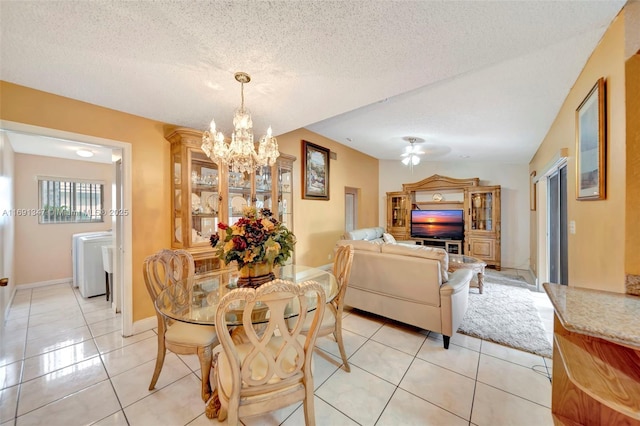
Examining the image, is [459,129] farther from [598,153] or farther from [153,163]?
[153,163]

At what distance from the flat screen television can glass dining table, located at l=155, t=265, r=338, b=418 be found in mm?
4390

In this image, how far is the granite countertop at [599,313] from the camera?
2.89 ft

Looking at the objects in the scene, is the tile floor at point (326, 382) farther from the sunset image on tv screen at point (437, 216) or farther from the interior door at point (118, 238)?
the sunset image on tv screen at point (437, 216)

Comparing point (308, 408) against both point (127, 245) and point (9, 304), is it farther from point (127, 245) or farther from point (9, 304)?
point (9, 304)

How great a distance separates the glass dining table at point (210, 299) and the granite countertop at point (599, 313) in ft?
4.16

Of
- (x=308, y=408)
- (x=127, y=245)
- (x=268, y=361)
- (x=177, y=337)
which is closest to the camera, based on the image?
(x=268, y=361)

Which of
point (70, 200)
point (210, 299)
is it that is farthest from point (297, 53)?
point (70, 200)

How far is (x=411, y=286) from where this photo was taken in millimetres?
2420

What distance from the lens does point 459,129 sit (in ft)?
11.6

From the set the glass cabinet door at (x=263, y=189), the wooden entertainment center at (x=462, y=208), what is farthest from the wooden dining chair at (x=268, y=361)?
the wooden entertainment center at (x=462, y=208)

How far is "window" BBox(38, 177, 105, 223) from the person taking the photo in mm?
4184

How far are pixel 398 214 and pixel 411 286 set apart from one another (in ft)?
14.6

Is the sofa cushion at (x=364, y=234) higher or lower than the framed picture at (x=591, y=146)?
lower

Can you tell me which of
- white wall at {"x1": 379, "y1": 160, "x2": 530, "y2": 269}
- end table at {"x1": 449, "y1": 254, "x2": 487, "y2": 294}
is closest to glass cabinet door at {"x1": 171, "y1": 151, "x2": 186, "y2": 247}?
end table at {"x1": 449, "y1": 254, "x2": 487, "y2": 294}
